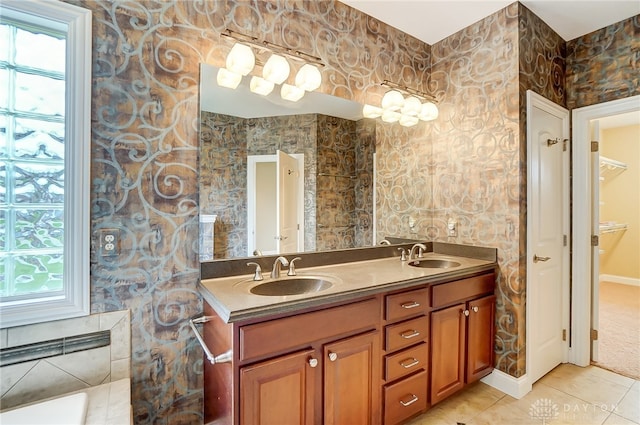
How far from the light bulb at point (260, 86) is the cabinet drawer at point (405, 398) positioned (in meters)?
1.77

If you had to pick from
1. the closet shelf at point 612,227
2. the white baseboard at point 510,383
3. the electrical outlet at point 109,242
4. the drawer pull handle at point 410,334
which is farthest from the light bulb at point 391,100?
the closet shelf at point 612,227

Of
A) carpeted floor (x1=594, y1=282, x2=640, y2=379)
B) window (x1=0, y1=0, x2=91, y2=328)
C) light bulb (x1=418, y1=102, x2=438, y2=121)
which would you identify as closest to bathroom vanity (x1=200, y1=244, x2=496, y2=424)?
window (x1=0, y1=0, x2=91, y2=328)

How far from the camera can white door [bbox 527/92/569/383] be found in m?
2.12

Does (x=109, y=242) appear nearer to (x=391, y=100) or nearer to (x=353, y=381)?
(x=353, y=381)

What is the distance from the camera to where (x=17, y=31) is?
1233 millimetres

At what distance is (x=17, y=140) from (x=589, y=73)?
3.65m

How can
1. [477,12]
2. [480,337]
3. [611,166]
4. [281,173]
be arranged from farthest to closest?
1. [611,166]
2. [477,12]
3. [480,337]
4. [281,173]

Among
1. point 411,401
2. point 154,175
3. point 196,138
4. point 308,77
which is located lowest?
point 411,401

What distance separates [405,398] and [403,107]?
1.98 meters

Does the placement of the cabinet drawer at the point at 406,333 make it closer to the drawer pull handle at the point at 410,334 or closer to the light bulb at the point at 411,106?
the drawer pull handle at the point at 410,334

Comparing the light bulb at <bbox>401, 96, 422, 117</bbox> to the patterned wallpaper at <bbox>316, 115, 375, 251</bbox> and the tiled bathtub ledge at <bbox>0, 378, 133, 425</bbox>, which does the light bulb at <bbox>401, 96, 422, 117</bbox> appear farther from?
the tiled bathtub ledge at <bbox>0, 378, 133, 425</bbox>

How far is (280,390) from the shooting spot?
4.03 ft

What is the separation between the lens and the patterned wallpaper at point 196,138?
4.50 feet

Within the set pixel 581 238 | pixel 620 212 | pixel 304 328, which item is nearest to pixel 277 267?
pixel 304 328
